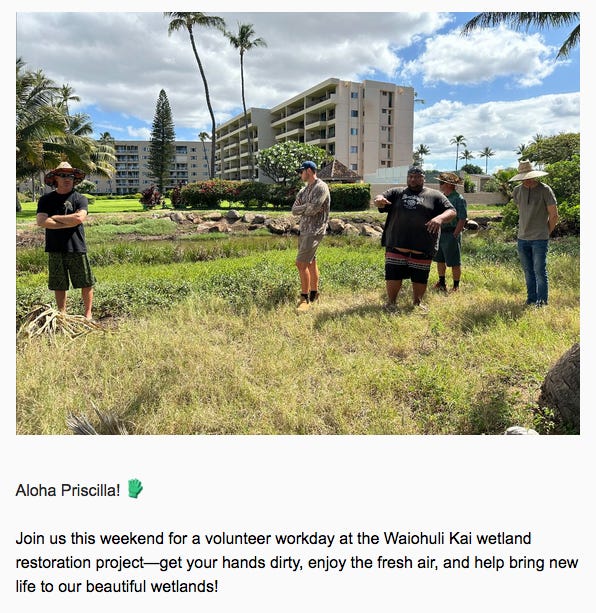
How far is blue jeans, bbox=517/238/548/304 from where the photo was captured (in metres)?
5.55

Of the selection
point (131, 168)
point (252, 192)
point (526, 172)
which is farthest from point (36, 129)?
point (131, 168)

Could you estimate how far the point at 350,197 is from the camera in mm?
27891

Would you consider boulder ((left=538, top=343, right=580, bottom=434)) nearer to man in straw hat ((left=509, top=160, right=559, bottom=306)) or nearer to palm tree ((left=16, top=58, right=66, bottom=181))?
man in straw hat ((left=509, top=160, right=559, bottom=306))

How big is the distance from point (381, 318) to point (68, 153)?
90.4 feet

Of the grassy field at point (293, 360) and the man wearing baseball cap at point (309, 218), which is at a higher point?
the man wearing baseball cap at point (309, 218)

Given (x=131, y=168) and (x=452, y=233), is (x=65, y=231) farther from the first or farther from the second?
(x=131, y=168)

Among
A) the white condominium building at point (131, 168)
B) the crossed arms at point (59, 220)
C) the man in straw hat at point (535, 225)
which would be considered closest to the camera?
the crossed arms at point (59, 220)

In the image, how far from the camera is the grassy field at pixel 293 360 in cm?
307

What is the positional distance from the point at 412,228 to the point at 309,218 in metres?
1.36

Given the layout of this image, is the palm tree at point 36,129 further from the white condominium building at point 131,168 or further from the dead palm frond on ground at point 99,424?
the white condominium building at point 131,168

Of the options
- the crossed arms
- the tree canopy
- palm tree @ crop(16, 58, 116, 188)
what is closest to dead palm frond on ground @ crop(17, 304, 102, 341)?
the crossed arms

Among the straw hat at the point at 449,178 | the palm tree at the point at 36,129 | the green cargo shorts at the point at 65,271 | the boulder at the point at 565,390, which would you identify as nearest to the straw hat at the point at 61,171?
the green cargo shorts at the point at 65,271

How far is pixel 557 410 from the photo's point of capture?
2961 millimetres
